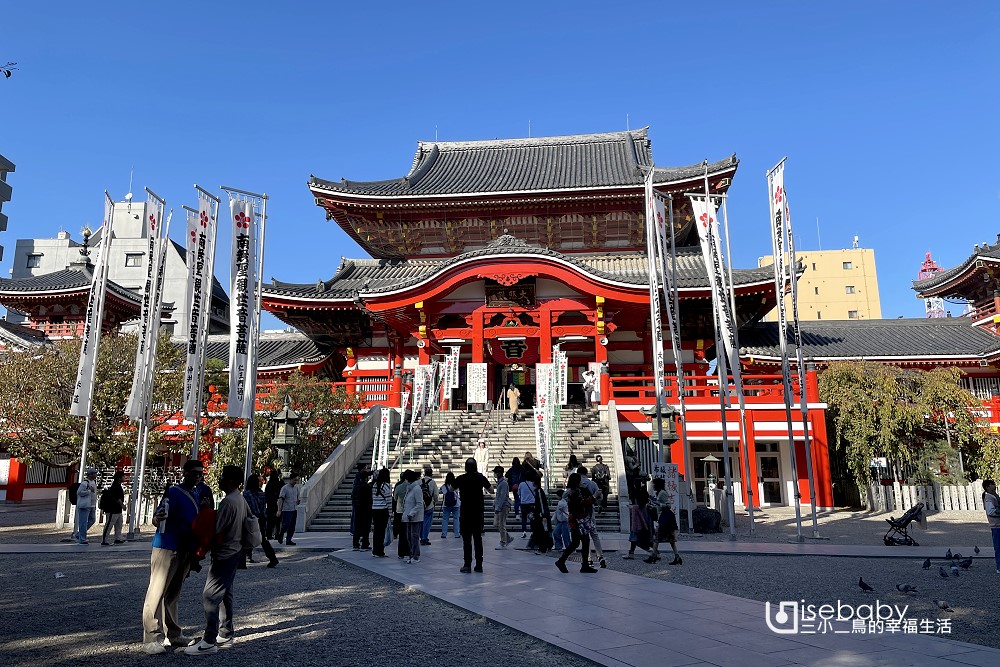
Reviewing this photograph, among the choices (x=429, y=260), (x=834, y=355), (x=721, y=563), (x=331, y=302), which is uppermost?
(x=429, y=260)

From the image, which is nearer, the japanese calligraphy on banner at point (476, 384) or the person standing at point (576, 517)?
the person standing at point (576, 517)

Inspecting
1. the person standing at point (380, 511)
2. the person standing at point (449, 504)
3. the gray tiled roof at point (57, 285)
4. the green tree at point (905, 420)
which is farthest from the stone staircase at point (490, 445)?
the gray tiled roof at point (57, 285)

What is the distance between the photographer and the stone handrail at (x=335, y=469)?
50.6 feet

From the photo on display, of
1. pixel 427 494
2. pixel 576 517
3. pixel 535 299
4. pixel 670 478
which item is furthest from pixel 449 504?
pixel 535 299

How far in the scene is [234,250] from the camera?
1451 centimetres

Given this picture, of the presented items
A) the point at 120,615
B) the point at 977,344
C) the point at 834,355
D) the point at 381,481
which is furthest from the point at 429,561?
the point at 977,344

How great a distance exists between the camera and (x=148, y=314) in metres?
15.4

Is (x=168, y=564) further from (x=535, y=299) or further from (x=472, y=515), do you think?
(x=535, y=299)

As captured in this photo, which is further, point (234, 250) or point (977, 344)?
point (977, 344)

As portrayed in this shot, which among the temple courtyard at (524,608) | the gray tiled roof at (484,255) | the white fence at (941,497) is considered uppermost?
the gray tiled roof at (484,255)

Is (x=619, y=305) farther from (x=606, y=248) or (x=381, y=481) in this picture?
(x=381, y=481)

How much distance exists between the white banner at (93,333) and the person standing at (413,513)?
9208 millimetres

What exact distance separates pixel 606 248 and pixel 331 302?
1128cm

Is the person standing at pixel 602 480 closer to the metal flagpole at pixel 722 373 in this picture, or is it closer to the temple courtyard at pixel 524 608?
the temple courtyard at pixel 524 608
